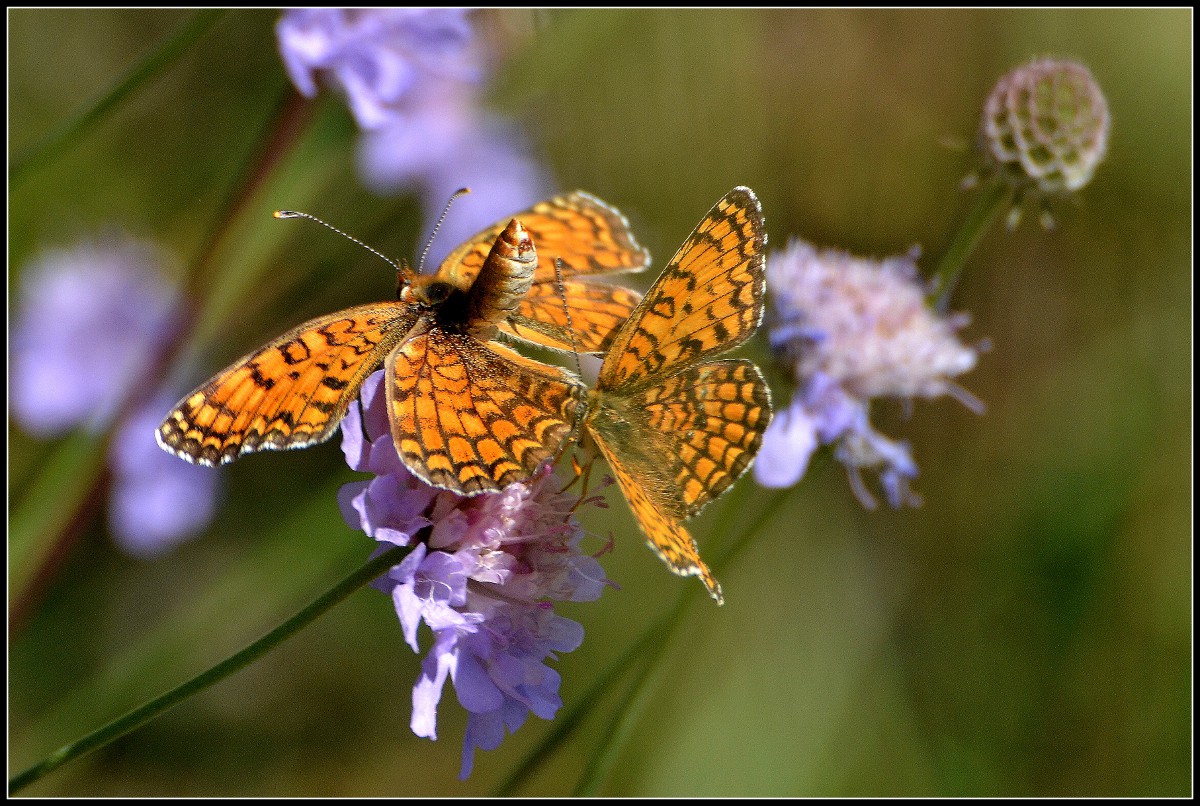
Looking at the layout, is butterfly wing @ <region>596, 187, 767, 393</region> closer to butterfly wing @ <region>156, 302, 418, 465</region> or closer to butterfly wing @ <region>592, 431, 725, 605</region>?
butterfly wing @ <region>592, 431, 725, 605</region>

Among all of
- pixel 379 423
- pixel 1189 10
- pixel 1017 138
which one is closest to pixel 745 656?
pixel 1017 138

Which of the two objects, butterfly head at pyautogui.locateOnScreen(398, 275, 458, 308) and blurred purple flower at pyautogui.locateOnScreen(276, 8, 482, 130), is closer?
butterfly head at pyautogui.locateOnScreen(398, 275, 458, 308)

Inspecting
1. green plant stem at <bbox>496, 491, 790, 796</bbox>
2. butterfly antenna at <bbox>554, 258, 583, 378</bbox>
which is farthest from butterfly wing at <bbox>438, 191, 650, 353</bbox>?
green plant stem at <bbox>496, 491, 790, 796</bbox>

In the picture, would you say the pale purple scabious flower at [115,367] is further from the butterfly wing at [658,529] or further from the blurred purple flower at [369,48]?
the butterfly wing at [658,529]

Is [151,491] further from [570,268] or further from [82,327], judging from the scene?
[570,268]

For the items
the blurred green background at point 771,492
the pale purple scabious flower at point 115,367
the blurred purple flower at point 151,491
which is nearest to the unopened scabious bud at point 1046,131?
the blurred green background at point 771,492

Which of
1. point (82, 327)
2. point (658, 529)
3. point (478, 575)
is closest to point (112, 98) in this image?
point (478, 575)
